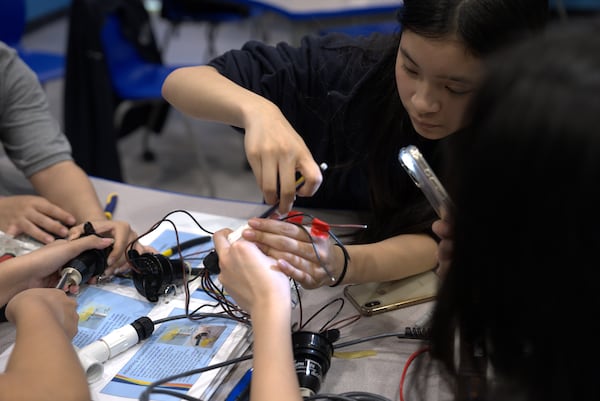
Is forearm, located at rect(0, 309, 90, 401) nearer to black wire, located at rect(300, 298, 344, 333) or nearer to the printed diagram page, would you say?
the printed diagram page

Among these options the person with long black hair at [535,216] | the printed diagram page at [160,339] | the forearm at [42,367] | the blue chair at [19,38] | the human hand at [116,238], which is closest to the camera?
the person with long black hair at [535,216]

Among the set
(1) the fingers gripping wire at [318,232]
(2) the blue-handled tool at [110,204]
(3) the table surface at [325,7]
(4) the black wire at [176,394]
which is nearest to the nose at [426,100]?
(1) the fingers gripping wire at [318,232]

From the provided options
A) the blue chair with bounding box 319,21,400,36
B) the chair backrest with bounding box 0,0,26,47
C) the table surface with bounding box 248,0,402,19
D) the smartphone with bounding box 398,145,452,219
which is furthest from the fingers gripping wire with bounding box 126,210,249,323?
the chair backrest with bounding box 0,0,26,47

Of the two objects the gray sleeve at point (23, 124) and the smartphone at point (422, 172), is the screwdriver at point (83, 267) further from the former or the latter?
the smartphone at point (422, 172)

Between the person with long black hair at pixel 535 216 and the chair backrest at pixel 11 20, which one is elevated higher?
the person with long black hair at pixel 535 216

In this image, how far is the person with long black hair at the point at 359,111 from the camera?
2.88 feet

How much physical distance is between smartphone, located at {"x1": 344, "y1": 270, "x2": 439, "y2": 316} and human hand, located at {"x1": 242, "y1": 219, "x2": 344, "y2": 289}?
0.07 m

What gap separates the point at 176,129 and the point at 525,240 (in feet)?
10.4

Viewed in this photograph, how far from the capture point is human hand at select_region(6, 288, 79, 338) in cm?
79

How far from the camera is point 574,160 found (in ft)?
1.59

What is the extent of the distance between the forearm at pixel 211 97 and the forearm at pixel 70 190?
26cm

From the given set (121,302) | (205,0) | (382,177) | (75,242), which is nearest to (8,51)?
(75,242)

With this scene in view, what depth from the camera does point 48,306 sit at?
0.81m

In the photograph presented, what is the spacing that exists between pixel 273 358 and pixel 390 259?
1.13 feet
